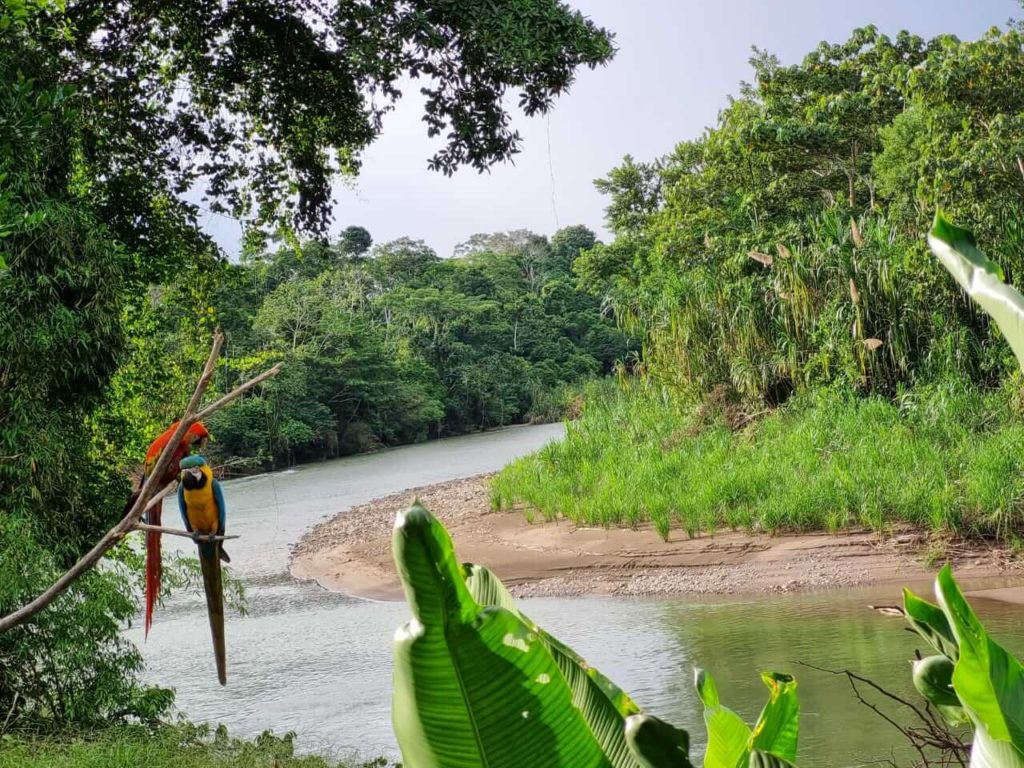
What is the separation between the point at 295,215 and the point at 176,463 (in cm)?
412

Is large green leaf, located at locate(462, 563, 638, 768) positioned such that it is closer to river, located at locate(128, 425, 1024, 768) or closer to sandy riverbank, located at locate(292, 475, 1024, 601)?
river, located at locate(128, 425, 1024, 768)

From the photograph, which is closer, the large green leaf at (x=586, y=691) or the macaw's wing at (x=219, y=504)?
the large green leaf at (x=586, y=691)

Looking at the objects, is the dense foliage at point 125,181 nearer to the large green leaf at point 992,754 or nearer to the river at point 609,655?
the river at point 609,655

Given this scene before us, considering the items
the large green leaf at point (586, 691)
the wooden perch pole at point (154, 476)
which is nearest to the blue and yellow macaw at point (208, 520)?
the wooden perch pole at point (154, 476)

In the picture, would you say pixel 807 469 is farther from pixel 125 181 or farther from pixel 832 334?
pixel 125 181

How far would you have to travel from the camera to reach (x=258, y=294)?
2622 centimetres

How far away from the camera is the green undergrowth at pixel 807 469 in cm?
772

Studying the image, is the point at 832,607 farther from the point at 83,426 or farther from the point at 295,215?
the point at 83,426

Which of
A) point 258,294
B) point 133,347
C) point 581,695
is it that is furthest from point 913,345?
point 258,294

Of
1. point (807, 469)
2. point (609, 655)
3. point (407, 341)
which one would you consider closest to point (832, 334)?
point (807, 469)

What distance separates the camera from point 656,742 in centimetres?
53

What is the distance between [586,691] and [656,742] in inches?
4.5

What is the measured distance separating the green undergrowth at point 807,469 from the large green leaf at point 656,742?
764 centimetres

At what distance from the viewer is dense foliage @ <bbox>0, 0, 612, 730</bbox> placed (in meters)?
4.50
